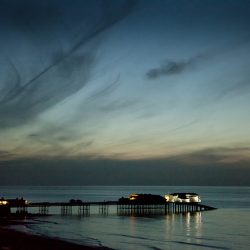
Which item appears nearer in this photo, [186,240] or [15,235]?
[15,235]

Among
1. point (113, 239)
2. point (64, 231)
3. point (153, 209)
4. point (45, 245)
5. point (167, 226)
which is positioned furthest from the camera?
point (153, 209)

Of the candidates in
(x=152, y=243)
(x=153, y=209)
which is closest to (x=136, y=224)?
(x=152, y=243)

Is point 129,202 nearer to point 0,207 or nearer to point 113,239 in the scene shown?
point 0,207

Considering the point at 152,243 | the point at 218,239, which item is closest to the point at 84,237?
the point at 152,243

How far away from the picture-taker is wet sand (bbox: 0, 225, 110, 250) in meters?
45.7

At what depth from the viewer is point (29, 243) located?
Result: 4862 cm

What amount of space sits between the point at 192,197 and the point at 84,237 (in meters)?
64.7

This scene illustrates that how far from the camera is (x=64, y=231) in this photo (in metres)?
67.1

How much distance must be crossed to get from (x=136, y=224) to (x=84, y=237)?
20.8 m

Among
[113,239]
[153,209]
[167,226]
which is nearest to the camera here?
[113,239]

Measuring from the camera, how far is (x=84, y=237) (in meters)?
61.7

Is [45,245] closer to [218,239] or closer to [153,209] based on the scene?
[218,239]

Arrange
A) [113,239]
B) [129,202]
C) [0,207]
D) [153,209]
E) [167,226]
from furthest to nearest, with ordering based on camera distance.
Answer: [153,209], [129,202], [0,207], [167,226], [113,239]

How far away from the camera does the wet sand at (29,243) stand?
150 feet
